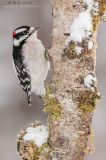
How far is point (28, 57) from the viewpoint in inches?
162

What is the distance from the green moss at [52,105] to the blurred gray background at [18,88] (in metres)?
3.40

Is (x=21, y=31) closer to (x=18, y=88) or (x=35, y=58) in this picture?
(x=35, y=58)

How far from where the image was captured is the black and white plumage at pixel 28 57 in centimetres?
402

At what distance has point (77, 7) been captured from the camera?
9.64ft

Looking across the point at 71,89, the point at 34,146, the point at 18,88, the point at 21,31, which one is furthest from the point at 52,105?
the point at 18,88

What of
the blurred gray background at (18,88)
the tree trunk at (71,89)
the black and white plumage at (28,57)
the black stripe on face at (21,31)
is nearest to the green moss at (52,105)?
the tree trunk at (71,89)

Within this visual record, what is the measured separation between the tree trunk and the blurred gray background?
3376 millimetres

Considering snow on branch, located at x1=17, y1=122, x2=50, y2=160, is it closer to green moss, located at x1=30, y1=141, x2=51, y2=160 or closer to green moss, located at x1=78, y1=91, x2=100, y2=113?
green moss, located at x1=30, y1=141, x2=51, y2=160

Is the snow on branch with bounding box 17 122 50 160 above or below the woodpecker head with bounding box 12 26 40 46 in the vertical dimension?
below

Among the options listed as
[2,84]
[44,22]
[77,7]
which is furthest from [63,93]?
[2,84]

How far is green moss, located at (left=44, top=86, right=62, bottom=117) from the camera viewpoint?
2.96m

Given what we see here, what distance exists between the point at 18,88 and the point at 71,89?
4.07m

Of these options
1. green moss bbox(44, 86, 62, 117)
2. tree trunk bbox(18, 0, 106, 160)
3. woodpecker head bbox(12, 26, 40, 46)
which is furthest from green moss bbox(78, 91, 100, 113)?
woodpecker head bbox(12, 26, 40, 46)

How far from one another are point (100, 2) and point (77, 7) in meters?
0.20
